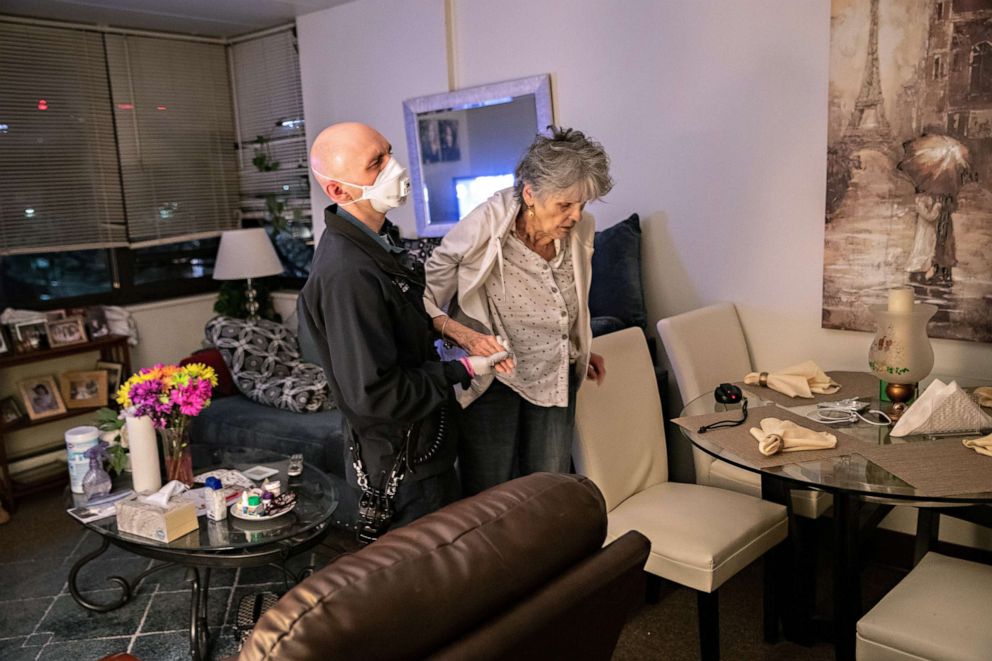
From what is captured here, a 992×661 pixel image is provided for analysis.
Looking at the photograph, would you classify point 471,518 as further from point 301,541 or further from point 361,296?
point 301,541

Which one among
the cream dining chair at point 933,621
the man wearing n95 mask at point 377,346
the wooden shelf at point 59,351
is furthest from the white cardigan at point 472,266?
the wooden shelf at point 59,351

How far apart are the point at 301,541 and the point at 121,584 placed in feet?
3.52

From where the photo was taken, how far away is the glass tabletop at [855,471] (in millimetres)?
1703

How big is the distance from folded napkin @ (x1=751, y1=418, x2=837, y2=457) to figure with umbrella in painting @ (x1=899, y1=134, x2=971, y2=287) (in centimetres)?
113

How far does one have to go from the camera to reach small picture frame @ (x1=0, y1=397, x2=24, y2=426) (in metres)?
4.22

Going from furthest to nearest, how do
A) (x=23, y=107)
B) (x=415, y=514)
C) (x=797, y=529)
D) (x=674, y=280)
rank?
(x=23, y=107)
(x=674, y=280)
(x=797, y=529)
(x=415, y=514)

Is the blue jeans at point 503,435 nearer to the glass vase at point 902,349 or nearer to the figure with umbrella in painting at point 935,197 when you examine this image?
the glass vase at point 902,349

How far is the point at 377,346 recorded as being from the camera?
5.96 feet

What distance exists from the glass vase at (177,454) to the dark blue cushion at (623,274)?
180cm

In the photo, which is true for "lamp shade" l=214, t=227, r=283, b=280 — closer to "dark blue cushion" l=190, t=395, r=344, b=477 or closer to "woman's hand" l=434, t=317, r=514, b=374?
"dark blue cushion" l=190, t=395, r=344, b=477

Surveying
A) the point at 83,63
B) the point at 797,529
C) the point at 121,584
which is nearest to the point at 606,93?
the point at 797,529

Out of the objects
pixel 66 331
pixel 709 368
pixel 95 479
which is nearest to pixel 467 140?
pixel 709 368

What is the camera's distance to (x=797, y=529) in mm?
2443

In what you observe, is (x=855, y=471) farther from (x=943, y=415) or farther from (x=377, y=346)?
(x=377, y=346)
